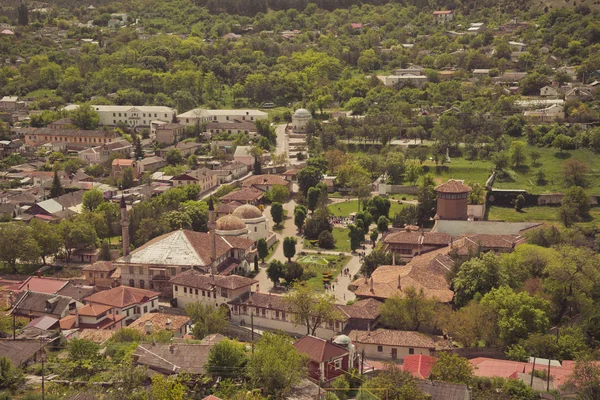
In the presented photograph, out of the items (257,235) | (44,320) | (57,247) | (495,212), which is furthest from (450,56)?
(44,320)

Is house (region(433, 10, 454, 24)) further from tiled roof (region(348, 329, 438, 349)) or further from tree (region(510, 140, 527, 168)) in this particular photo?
tiled roof (region(348, 329, 438, 349))

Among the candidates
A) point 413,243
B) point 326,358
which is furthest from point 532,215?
point 326,358

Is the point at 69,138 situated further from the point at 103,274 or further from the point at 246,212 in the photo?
the point at 103,274

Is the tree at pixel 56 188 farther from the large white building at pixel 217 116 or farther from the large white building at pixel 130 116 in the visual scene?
the large white building at pixel 130 116

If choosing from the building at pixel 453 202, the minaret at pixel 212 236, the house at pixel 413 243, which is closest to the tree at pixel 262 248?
the minaret at pixel 212 236

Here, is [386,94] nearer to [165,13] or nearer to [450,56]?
[450,56]
